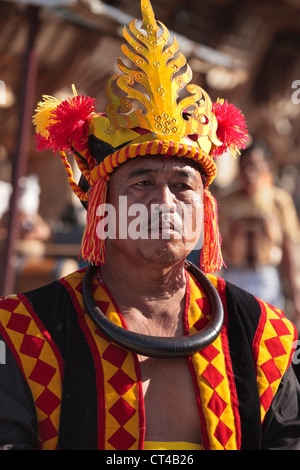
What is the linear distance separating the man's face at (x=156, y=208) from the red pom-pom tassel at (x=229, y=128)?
25 centimetres

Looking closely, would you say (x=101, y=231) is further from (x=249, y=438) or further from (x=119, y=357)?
(x=249, y=438)

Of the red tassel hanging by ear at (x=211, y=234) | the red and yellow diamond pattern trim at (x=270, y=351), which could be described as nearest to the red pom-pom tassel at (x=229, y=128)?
the red tassel hanging by ear at (x=211, y=234)

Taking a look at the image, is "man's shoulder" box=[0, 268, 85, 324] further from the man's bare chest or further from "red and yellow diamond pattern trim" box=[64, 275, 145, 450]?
the man's bare chest

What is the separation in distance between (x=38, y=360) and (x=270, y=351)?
81 cm

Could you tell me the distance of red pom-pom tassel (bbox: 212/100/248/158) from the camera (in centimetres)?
239

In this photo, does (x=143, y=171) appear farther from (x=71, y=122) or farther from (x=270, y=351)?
(x=270, y=351)

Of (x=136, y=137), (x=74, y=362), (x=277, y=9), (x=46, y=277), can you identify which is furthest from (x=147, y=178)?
(x=277, y=9)

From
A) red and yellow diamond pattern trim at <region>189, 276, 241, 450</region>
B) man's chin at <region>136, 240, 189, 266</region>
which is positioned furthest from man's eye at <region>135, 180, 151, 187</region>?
red and yellow diamond pattern trim at <region>189, 276, 241, 450</region>

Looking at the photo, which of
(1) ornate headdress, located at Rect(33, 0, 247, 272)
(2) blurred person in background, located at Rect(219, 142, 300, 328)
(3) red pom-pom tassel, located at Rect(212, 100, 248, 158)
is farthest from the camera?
(2) blurred person in background, located at Rect(219, 142, 300, 328)

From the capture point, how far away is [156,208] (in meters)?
2.07

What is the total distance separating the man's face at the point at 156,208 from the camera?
2059 mm

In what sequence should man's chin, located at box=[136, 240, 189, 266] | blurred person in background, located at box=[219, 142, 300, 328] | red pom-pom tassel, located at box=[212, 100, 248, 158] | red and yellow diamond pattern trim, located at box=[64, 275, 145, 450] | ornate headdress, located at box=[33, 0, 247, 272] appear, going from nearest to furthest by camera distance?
red and yellow diamond pattern trim, located at box=[64, 275, 145, 450]
man's chin, located at box=[136, 240, 189, 266]
ornate headdress, located at box=[33, 0, 247, 272]
red pom-pom tassel, located at box=[212, 100, 248, 158]
blurred person in background, located at box=[219, 142, 300, 328]

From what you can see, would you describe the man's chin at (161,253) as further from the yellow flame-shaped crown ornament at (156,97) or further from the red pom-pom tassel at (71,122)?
the red pom-pom tassel at (71,122)

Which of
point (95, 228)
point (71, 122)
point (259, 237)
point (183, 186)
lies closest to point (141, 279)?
point (95, 228)
